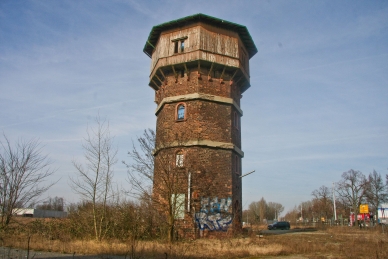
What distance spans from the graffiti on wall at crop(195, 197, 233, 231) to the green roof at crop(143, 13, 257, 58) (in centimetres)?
953

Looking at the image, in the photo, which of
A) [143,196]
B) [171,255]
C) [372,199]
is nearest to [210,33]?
[143,196]

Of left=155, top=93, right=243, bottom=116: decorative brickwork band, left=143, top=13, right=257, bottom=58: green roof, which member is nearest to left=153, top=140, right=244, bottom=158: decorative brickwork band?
left=155, top=93, right=243, bottom=116: decorative brickwork band

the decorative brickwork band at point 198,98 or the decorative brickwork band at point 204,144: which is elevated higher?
the decorative brickwork band at point 198,98

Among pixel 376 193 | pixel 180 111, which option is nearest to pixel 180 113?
pixel 180 111

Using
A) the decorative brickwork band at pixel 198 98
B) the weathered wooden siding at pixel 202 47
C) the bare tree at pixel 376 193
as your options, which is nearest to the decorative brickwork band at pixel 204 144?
the decorative brickwork band at pixel 198 98

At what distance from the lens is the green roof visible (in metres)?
17.5

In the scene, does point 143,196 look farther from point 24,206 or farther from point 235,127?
point 235,127

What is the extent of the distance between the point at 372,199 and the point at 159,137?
123 feet

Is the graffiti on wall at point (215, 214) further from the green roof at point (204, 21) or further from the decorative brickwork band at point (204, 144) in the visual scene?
the green roof at point (204, 21)

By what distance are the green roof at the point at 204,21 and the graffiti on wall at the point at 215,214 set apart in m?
9.53

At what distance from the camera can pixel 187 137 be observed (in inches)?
643

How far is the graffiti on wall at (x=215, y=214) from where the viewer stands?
15.3 meters

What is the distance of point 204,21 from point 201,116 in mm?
5388

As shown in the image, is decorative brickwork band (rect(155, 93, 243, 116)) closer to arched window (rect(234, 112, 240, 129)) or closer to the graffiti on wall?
arched window (rect(234, 112, 240, 129))
